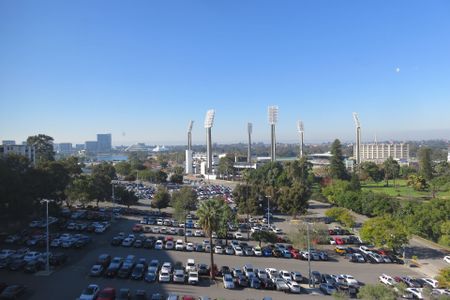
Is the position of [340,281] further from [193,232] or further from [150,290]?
[193,232]

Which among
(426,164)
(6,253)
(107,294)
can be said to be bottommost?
(107,294)

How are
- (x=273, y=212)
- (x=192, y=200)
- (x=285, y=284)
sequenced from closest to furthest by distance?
(x=285, y=284) < (x=192, y=200) < (x=273, y=212)

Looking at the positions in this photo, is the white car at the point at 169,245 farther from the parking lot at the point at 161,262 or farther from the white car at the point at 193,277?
the white car at the point at 193,277

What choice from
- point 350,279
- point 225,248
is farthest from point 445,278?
point 225,248

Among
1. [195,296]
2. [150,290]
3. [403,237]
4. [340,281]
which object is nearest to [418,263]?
[403,237]

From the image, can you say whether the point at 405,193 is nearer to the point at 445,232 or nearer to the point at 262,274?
the point at 445,232

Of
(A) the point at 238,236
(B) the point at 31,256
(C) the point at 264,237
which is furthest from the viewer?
(A) the point at 238,236
